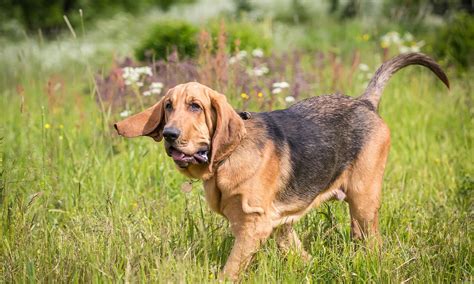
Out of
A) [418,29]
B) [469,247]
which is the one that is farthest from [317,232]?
[418,29]

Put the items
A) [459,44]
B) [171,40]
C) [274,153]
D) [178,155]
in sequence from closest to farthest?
[178,155]
[274,153]
[171,40]
[459,44]

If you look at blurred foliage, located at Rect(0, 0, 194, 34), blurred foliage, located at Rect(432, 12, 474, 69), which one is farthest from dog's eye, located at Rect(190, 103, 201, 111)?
blurred foliage, located at Rect(0, 0, 194, 34)

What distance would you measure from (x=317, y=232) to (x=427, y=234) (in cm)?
78

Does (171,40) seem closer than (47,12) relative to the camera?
Yes

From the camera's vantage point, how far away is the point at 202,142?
14.1ft

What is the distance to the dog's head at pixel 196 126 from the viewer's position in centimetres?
417

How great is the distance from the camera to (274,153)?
4691mm

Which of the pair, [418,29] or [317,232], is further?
[418,29]

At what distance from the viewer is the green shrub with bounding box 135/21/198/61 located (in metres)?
9.48

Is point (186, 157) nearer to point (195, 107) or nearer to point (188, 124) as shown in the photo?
point (188, 124)

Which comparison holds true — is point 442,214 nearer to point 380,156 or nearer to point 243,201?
point 380,156

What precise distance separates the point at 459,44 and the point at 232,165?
718cm

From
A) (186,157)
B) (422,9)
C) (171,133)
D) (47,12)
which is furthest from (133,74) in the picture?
(422,9)

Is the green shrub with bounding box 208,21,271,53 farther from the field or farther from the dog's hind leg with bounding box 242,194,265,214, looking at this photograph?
the dog's hind leg with bounding box 242,194,265,214
